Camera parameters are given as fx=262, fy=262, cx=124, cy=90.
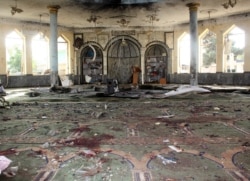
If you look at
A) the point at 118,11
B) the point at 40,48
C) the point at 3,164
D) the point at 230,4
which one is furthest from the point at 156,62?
the point at 3,164

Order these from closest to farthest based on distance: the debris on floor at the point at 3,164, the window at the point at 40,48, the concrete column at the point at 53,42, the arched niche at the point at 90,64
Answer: the debris on floor at the point at 3,164, the concrete column at the point at 53,42, the window at the point at 40,48, the arched niche at the point at 90,64

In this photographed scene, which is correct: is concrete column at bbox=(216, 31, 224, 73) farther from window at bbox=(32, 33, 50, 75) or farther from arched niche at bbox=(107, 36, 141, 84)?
window at bbox=(32, 33, 50, 75)

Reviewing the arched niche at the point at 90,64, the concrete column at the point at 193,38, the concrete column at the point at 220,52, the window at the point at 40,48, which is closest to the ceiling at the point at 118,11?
the concrete column at the point at 193,38

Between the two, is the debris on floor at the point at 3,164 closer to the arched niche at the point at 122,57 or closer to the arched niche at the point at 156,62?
the arched niche at the point at 156,62

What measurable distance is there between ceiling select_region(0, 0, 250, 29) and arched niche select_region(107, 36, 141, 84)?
1.70m

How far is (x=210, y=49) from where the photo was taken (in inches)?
1038

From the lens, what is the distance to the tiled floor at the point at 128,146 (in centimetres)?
279

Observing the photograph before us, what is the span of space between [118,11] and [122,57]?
6.06 meters

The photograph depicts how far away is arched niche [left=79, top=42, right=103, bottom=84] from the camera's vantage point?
749 inches

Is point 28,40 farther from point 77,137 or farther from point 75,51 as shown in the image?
point 77,137

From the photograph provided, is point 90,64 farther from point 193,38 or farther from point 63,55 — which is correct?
point 193,38

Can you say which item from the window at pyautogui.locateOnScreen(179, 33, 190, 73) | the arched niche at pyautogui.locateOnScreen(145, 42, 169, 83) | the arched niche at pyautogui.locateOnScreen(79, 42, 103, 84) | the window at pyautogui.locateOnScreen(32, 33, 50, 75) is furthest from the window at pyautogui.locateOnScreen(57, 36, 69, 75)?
the window at pyautogui.locateOnScreen(179, 33, 190, 73)

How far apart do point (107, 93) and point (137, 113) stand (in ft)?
15.3

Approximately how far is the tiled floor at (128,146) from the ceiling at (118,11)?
23.5 feet
